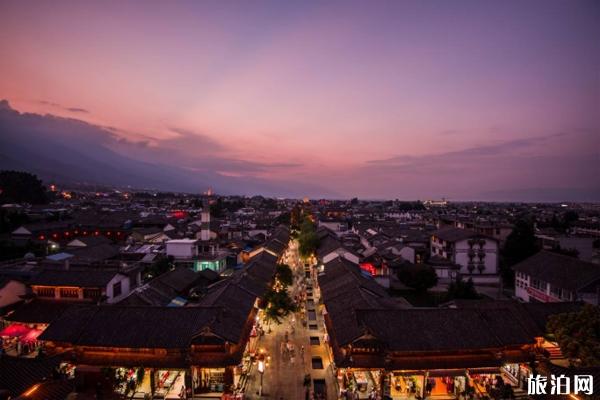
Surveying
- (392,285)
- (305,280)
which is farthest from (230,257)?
(392,285)

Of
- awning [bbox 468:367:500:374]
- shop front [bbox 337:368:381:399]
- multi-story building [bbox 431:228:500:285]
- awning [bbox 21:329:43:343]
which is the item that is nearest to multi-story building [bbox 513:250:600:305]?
multi-story building [bbox 431:228:500:285]

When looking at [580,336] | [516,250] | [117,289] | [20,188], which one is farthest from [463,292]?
[20,188]

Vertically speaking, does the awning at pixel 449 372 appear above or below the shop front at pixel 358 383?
above

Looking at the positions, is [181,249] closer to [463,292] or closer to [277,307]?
[277,307]

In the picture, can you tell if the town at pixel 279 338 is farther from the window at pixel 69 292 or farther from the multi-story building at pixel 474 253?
the multi-story building at pixel 474 253

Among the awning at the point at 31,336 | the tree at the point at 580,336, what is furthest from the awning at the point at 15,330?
the tree at the point at 580,336

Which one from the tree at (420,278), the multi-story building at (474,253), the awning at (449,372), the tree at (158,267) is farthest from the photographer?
the multi-story building at (474,253)
